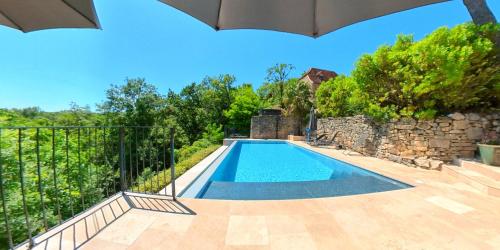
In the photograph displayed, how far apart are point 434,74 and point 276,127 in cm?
1135

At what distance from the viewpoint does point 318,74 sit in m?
26.8

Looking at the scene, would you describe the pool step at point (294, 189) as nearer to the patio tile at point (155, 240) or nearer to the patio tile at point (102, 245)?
the patio tile at point (155, 240)

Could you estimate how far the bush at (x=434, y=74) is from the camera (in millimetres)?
5195

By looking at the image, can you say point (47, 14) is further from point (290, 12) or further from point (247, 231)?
point (247, 231)

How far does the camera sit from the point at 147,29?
1101cm

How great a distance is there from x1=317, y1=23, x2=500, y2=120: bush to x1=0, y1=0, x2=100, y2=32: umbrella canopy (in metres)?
6.94

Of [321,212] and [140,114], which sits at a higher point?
[140,114]

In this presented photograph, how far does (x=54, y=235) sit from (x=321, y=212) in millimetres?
2887

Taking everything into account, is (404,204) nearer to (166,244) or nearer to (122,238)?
(166,244)

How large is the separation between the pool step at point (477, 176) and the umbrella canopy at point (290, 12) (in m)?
4.31

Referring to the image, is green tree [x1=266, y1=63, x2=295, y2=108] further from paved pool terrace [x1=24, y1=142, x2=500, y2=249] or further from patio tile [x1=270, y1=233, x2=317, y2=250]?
patio tile [x1=270, y1=233, x2=317, y2=250]

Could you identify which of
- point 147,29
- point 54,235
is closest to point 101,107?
point 147,29

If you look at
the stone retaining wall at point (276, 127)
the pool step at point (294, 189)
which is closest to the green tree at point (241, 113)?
the stone retaining wall at point (276, 127)

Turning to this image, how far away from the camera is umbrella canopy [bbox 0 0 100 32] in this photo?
138 centimetres
